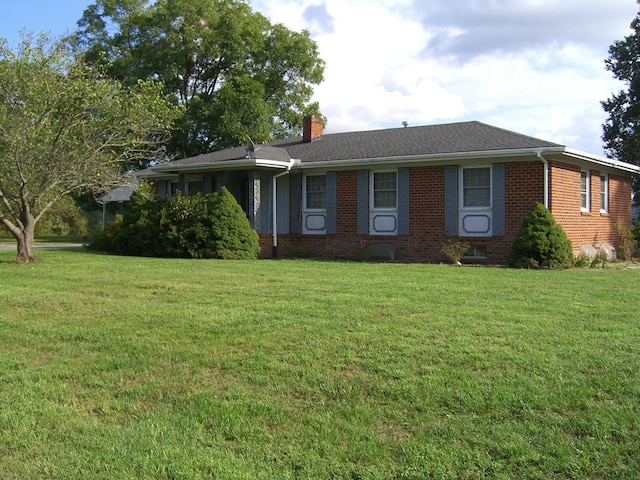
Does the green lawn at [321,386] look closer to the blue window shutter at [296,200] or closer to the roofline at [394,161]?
the roofline at [394,161]

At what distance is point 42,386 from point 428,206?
13.5 meters

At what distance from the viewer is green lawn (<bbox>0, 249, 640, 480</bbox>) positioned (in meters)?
4.04

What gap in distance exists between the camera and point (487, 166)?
17.0 metres

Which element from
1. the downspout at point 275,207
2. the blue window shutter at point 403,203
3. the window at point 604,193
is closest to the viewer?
the blue window shutter at point 403,203

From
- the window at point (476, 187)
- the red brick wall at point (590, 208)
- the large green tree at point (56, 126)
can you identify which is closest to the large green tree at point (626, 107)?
the red brick wall at point (590, 208)

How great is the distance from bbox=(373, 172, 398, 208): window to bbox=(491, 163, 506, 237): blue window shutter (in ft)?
9.21

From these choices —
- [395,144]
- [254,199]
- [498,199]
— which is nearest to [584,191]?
[498,199]

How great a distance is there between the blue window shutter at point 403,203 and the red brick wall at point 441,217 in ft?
0.39

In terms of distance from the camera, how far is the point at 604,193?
792 inches

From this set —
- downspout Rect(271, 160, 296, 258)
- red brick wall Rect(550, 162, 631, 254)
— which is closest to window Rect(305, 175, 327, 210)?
downspout Rect(271, 160, 296, 258)

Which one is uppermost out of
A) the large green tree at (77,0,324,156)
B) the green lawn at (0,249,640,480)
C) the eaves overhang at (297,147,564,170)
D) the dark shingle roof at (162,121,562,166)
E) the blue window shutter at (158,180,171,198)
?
the large green tree at (77,0,324,156)

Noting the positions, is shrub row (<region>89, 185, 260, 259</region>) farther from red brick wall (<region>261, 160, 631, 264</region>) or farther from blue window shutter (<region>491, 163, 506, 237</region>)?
blue window shutter (<region>491, 163, 506, 237</region>)

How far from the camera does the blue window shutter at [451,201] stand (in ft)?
57.1

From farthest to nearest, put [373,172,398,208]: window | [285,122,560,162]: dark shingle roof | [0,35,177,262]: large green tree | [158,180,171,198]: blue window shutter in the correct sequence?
[158,180,171,198]: blue window shutter < [373,172,398,208]: window < [285,122,560,162]: dark shingle roof < [0,35,177,262]: large green tree
